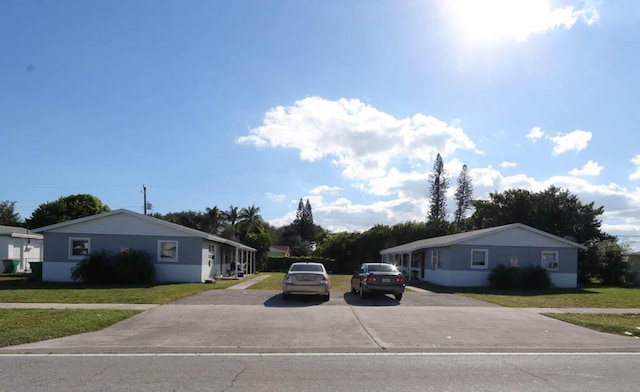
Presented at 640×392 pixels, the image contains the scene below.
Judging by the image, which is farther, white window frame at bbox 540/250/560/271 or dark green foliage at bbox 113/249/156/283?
white window frame at bbox 540/250/560/271

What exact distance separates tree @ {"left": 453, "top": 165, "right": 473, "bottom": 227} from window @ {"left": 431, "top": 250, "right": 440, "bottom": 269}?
45543mm

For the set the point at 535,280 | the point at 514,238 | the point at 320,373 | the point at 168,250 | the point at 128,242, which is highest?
the point at 514,238

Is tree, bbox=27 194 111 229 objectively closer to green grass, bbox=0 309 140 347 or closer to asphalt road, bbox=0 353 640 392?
green grass, bbox=0 309 140 347

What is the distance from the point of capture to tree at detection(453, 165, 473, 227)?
76.9 metres

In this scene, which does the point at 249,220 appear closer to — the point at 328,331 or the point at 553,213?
the point at 553,213

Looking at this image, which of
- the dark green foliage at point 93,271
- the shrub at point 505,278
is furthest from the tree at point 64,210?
the shrub at point 505,278

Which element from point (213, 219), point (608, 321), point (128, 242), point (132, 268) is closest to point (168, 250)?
point (128, 242)

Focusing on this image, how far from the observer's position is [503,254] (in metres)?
28.8

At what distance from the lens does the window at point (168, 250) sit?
87.9 feet

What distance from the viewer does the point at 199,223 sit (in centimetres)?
6775

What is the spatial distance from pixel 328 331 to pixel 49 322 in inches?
248

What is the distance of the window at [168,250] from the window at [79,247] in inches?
146

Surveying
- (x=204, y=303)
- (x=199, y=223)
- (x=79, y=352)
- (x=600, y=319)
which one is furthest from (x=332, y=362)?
(x=199, y=223)

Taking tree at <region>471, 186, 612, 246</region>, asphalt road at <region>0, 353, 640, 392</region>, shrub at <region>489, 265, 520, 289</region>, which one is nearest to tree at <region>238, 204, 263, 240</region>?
tree at <region>471, 186, 612, 246</region>
